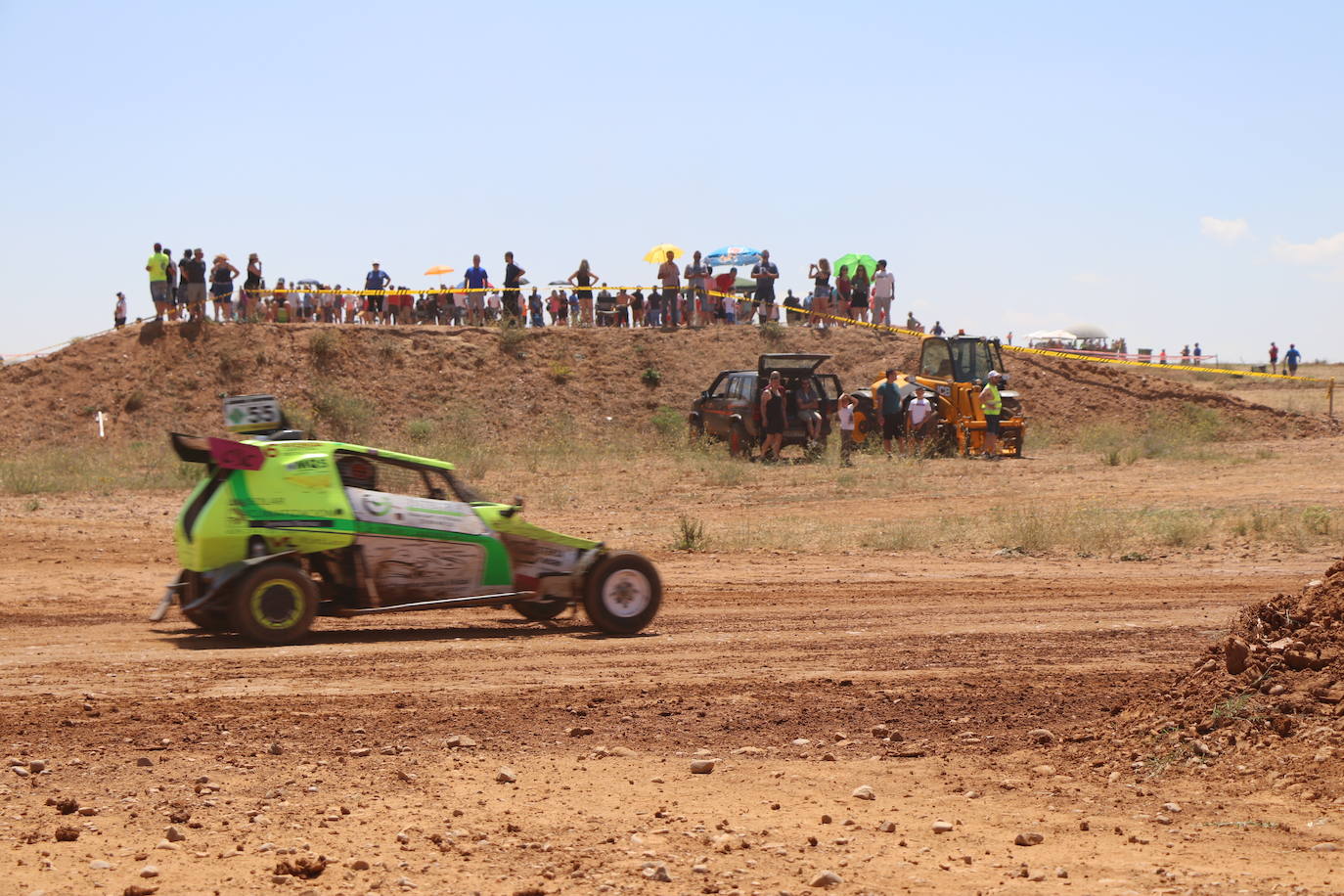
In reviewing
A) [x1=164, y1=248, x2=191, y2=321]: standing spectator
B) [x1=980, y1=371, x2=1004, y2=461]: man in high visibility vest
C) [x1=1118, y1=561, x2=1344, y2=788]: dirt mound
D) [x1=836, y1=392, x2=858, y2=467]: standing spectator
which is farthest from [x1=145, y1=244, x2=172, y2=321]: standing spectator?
[x1=1118, y1=561, x2=1344, y2=788]: dirt mound

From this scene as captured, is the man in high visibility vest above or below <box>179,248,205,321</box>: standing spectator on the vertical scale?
below

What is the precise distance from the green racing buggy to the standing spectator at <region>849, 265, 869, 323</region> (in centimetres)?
2944

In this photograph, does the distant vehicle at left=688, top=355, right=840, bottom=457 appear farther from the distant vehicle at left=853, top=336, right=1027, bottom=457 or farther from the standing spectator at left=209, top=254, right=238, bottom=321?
the standing spectator at left=209, top=254, right=238, bottom=321

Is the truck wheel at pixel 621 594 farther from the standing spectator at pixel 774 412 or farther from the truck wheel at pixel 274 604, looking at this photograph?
the standing spectator at pixel 774 412

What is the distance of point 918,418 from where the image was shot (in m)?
29.2

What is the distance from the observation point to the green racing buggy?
35.0ft

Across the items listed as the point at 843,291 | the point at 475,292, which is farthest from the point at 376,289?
the point at 843,291

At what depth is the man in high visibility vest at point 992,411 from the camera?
28.9 metres

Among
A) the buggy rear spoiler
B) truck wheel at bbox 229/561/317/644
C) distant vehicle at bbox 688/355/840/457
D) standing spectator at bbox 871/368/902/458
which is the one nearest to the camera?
the buggy rear spoiler

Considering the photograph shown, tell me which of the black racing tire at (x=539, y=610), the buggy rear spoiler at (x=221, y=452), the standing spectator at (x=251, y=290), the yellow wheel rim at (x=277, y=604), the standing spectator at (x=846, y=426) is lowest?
the black racing tire at (x=539, y=610)

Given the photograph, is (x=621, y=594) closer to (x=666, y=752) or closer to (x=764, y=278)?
(x=666, y=752)

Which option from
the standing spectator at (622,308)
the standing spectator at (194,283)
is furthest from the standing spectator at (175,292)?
the standing spectator at (622,308)

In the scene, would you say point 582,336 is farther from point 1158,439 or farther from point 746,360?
point 1158,439

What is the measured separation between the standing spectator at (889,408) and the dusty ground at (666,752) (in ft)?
50.1
